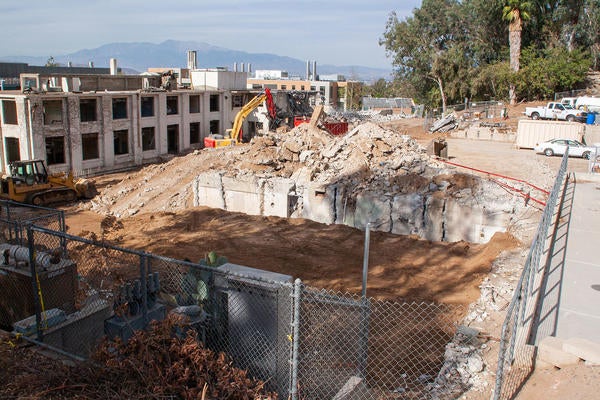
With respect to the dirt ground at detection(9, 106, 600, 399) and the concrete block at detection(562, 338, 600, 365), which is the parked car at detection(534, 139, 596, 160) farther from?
the concrete block at detection(562, 338, 600, 365)

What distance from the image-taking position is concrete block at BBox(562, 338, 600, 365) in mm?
7189

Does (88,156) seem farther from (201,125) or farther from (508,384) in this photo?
(508,384)

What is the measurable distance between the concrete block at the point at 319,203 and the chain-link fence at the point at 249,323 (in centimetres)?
1054

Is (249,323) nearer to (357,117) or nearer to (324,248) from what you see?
(324,248)

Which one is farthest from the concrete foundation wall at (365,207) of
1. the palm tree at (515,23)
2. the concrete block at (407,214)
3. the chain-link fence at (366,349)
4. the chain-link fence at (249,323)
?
the palm tree at (515,23)

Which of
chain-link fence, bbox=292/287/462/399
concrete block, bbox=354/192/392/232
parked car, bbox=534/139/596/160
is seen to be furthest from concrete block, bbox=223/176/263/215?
parked car, bbox=534/139/596/160

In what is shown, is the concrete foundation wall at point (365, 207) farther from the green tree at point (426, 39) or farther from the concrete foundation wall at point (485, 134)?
the green tree at point (426, 39)


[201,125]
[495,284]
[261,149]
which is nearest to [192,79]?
[201,125]

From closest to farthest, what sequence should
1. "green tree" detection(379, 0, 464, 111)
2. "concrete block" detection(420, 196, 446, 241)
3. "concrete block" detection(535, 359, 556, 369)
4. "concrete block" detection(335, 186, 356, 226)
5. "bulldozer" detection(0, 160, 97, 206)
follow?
"concrete block" detection(535, 359, 556, 369) < "concrete block" detection(420, 196, 446, 241) < "concrete block" detection(335, 186, 356, 226) < "bulldozer" detection(0, 160, 97, 206) < "green tree" detection(379, 0, 464, 111)

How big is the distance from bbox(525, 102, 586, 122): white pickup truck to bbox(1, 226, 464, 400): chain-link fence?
36.2 m

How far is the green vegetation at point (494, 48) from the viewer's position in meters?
51.9

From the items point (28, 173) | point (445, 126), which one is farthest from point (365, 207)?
point (445, 126)

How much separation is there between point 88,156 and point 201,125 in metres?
11.9

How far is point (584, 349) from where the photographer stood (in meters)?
7.27
